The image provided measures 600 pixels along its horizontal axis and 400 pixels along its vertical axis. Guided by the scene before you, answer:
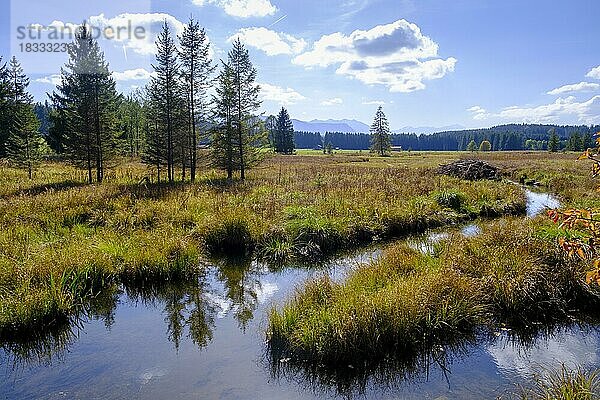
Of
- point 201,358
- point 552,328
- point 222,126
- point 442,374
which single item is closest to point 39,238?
point 201,358

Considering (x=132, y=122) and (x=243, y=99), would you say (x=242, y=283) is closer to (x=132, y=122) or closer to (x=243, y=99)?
(x=243, y=99)

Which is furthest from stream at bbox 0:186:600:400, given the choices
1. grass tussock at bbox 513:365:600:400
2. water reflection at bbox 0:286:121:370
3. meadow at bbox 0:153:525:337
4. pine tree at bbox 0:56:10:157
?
pine tree at bbox 0:56:10:157

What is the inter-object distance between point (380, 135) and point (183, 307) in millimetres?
78358

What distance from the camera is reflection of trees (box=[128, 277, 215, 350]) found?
25.4 ft

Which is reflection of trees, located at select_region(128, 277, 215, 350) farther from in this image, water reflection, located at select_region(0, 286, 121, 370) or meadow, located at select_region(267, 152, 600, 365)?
meadow, located at select_region(267, 152, 600, 365)

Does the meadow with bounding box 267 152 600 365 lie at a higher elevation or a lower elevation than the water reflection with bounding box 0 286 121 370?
higher

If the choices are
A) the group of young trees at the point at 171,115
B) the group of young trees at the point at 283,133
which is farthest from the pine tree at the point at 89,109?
the group of young trees at the point at 283,133

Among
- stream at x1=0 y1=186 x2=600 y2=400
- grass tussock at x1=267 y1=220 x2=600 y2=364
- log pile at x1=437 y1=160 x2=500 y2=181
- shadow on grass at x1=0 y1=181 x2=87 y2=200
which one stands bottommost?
stream at x1=0 y1=186 x2=600 y2=400

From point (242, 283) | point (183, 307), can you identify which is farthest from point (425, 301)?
point (183, 307)

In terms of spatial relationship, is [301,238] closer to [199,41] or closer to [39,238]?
[39,238]

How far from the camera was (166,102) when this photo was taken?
27.9m

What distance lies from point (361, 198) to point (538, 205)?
32.6 feet

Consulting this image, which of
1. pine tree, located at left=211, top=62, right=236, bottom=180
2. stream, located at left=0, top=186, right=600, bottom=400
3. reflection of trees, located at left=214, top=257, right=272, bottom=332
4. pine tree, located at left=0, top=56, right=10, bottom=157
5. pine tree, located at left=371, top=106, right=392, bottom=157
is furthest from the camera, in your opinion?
pine tree, located at left=371, top=106, right=392, bottom=157

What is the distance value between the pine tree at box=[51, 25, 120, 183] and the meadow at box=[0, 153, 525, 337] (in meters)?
5.72
